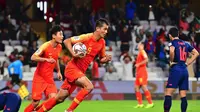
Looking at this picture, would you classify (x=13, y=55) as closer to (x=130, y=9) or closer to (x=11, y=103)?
(x=130, y=9)

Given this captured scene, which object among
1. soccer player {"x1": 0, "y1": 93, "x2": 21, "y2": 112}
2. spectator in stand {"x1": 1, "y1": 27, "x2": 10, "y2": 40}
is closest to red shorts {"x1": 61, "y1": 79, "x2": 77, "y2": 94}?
soccer player {"x1": 0, "y1": 93, "x2": 21, "y2": 112}

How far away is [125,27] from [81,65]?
14.2 metres

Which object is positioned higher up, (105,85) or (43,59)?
(43,59)

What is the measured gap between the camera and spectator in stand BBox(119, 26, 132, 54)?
26.5 metres

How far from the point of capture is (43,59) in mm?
12594

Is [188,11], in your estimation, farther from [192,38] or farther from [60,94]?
[60,94]

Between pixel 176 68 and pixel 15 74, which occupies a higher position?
pixel 176 68

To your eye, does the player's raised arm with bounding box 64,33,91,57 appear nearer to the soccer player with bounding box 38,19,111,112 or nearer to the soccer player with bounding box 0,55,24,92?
the soccer player with bounding box 38,19,111,112

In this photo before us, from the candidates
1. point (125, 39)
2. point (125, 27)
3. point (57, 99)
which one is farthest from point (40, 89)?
point (125, 27)

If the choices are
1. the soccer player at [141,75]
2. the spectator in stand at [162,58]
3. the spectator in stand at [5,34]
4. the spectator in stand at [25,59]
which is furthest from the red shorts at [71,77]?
the spectator in stand at [5,34]

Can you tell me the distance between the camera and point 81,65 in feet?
42.1

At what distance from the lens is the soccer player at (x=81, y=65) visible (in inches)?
497

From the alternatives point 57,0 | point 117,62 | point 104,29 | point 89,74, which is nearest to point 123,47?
point 117,62

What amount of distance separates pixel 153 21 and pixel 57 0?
4.61 meters
